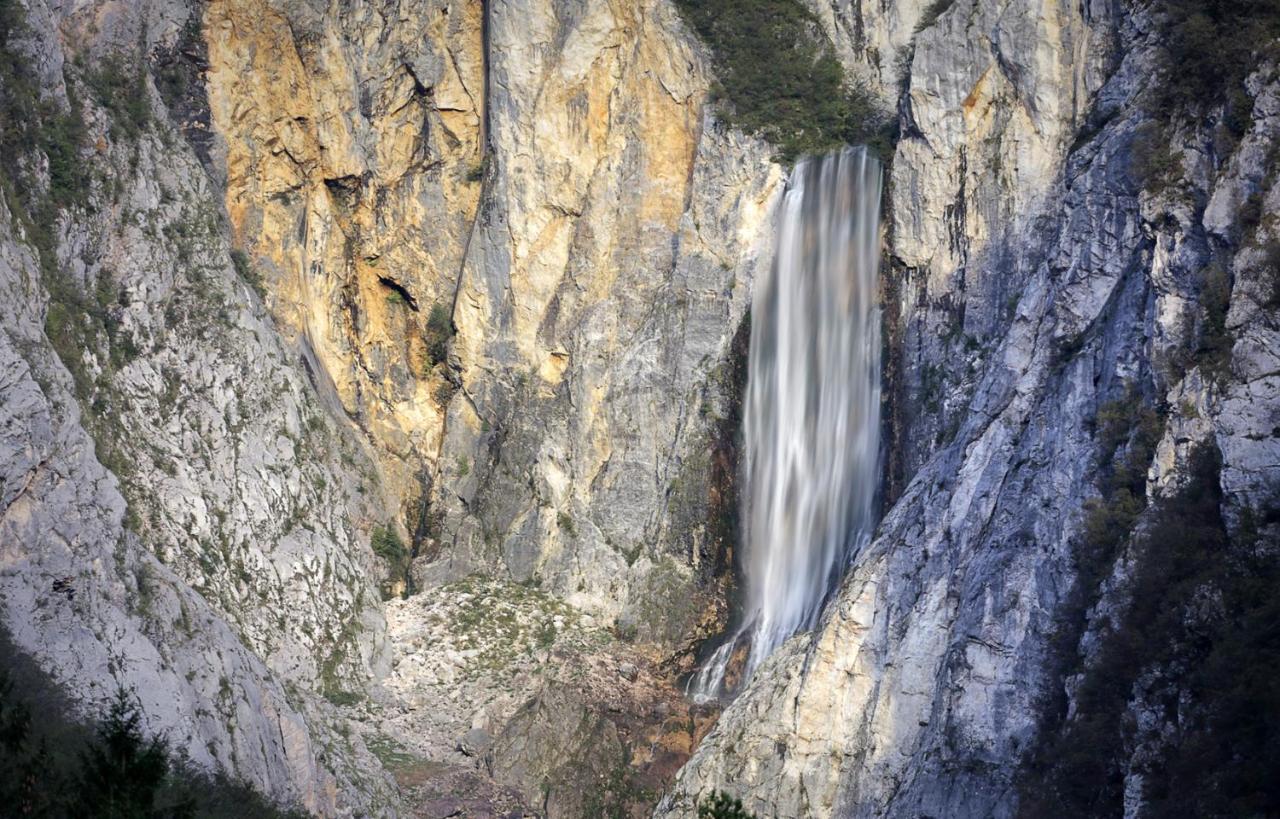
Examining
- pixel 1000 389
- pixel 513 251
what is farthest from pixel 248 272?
pixel 1000 389

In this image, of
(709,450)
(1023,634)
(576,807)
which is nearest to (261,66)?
(709,450)

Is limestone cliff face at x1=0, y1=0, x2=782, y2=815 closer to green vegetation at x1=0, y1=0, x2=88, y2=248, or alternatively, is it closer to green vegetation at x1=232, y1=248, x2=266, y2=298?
green vegetation at x1=232, y1=248, x2=266, y2=298

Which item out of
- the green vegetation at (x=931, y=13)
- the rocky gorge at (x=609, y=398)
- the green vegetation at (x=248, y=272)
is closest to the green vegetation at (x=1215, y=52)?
the rocky gorge at (x=609, y=398)

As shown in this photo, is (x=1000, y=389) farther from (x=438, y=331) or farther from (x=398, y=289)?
(x=398, y=289)

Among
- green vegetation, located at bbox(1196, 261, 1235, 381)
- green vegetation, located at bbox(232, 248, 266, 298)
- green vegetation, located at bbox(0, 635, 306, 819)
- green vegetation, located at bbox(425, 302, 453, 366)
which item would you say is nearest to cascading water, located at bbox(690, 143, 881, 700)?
green vegetation, located at bbox(425, 302, 453, 366)

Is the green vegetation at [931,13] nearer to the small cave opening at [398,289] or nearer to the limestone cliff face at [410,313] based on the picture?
the limestone cliff face at [410,313]

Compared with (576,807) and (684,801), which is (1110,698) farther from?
(576,807)

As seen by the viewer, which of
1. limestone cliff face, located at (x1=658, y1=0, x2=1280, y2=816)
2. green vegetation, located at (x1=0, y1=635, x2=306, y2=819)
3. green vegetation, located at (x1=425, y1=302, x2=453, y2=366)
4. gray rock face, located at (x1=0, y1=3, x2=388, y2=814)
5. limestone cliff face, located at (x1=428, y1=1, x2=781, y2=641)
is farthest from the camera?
green vegetation, located at (x1=425, y1=302, x2=453, y2=366)
